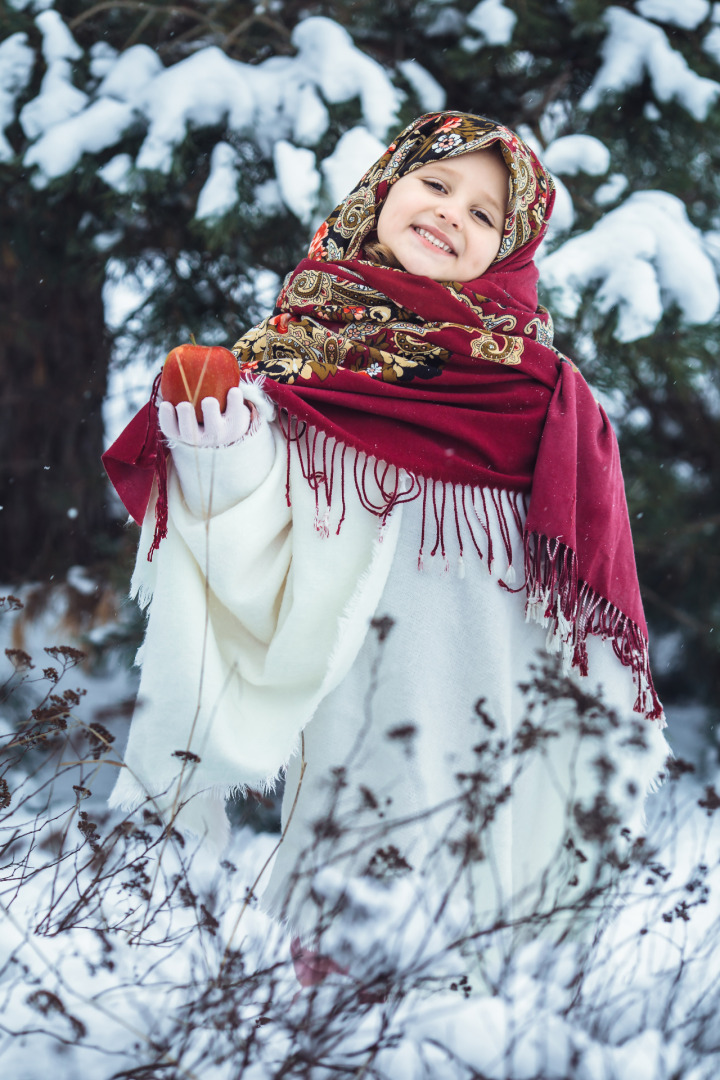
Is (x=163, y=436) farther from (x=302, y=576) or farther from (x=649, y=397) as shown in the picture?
(x=649, y=397)

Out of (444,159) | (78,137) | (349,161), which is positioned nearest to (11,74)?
(78,137)

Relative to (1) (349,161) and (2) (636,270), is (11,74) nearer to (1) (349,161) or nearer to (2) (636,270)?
(1) (349,161)

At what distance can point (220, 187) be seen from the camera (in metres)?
2.38

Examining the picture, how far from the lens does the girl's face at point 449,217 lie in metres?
1.64

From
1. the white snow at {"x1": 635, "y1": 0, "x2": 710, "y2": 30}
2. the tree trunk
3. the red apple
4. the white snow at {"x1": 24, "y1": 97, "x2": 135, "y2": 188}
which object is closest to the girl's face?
the red apple

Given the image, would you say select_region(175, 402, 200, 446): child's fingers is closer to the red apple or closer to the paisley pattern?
the red apple

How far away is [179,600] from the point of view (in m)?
1.50

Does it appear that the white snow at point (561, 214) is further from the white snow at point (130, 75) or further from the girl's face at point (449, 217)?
the white snow at point (130, 75)

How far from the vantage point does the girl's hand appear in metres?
1.33

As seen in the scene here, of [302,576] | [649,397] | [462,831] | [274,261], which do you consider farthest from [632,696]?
[649,397]

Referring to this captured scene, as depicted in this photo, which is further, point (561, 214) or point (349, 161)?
point (561, 214)

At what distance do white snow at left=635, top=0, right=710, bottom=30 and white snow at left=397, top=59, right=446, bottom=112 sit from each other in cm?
64

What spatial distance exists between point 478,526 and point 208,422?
50cm

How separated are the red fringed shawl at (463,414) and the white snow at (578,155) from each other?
3.08ft
